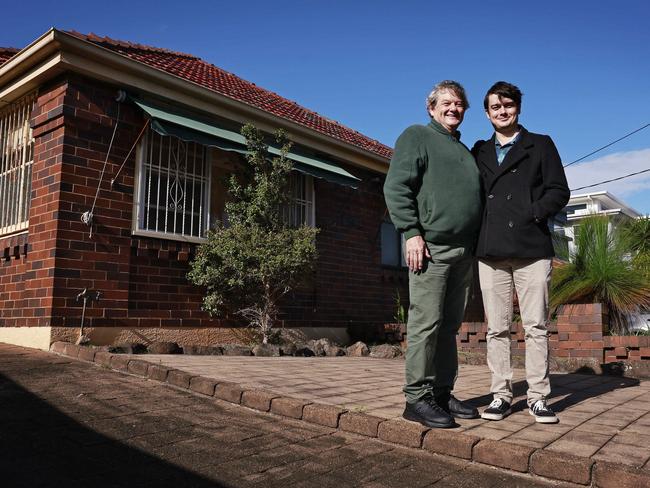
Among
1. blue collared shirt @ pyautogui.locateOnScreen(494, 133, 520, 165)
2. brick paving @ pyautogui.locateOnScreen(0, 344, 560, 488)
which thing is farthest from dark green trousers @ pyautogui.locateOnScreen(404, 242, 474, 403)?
blue collared shirt @ pyautogui.locateOnScreen(494, 133, 520, 165)

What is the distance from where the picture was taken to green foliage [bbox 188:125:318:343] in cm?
712

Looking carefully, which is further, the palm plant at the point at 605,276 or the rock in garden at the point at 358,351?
the rock in garden at the point at 358,351

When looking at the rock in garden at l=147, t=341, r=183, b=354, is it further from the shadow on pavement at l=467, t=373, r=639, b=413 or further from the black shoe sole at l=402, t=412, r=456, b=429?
the black shoe sole at l=402, t=412, r=456, b=429

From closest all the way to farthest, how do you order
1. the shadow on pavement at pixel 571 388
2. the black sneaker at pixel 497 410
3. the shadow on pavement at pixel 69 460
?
the shadow on pavement at pixel 69 460 < the black sneaker at pixel 497 410 < the shadow on pavement at pixel 571 388

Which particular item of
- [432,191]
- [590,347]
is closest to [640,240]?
[590,347]

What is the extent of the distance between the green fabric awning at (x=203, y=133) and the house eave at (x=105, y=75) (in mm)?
304

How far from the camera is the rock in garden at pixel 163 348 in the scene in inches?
240

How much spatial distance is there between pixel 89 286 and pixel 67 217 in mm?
825

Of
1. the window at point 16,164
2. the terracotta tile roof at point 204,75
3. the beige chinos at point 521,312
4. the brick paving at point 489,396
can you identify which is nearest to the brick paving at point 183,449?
the brick paving at point 489,396

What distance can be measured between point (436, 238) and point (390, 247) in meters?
7.96

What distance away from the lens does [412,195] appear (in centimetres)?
328

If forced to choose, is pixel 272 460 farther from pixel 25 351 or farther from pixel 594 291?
pixel 594 291

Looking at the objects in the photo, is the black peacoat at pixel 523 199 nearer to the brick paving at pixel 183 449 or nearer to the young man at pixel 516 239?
the young man at pixel 516 239

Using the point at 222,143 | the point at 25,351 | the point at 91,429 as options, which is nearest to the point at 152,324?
the point at 25,351
